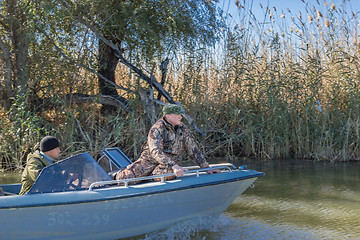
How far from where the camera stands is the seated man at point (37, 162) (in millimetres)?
4363

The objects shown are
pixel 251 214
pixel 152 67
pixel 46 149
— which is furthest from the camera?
pixel 152 67

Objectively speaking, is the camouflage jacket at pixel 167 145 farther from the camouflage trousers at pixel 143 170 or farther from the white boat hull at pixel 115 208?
the white boat hull at pixel 115 208

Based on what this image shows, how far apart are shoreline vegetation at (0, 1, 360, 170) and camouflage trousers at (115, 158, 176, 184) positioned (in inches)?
157

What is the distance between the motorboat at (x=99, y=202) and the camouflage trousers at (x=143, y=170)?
0.09m

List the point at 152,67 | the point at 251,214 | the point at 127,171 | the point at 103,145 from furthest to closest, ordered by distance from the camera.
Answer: the point at 152,67 < the point at 103,145 < the point at 251,214 < the point at 127,171

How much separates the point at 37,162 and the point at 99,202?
2.59ft

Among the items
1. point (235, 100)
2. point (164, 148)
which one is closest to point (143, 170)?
point (164, 148)

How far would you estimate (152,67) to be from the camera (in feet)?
31.1

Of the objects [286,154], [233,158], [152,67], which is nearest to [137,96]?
[152,67]

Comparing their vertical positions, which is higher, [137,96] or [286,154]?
[137,96]

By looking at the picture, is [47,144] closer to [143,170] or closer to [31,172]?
[31,172]

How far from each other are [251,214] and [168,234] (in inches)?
48.4

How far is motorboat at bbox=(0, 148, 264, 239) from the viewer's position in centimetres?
407

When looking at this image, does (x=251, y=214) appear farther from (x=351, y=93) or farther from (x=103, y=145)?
(x=351, y=93)
